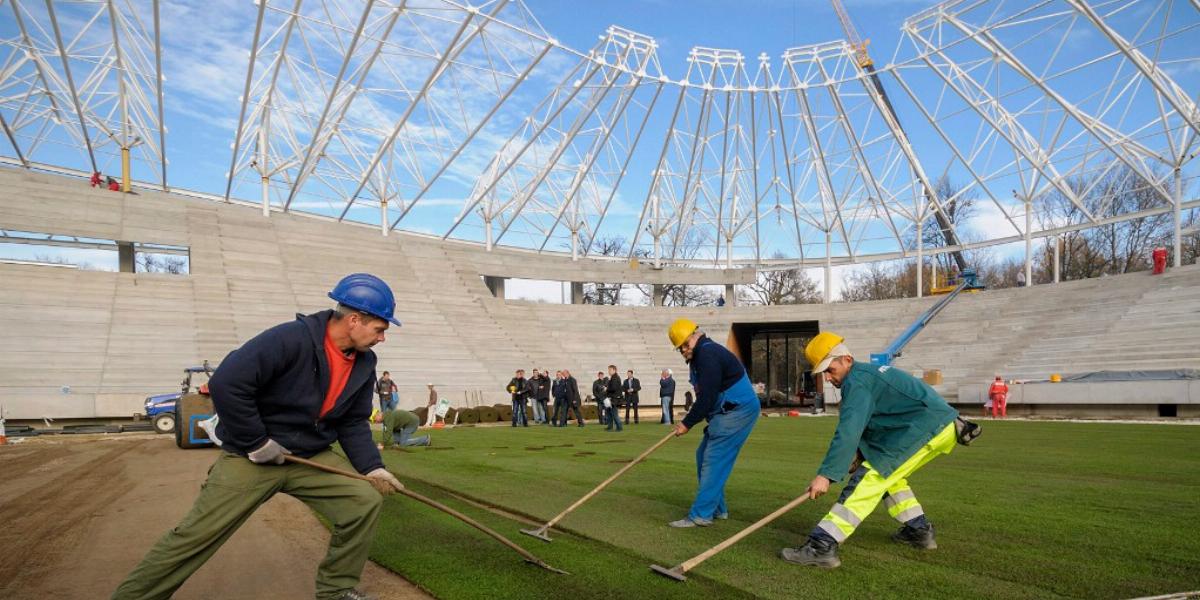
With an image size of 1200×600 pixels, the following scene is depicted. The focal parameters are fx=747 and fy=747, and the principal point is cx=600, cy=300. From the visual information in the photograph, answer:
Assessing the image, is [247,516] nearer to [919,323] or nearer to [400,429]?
[400,429]

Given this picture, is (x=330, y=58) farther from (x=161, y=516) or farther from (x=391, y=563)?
(x=391, y=563)

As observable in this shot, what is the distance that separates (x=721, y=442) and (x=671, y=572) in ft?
6.65

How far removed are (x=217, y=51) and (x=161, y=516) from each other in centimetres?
2873

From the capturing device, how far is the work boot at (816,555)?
4.91m

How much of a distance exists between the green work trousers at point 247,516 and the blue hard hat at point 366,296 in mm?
891

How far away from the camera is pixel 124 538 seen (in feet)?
21.4

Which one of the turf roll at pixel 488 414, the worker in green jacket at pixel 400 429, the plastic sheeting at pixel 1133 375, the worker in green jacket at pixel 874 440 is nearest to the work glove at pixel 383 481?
the worker in green jacket at pixel 874 440

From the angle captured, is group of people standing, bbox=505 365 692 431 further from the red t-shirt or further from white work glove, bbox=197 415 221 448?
the red t-shirt

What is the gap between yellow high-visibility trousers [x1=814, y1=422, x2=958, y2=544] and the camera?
4.95m

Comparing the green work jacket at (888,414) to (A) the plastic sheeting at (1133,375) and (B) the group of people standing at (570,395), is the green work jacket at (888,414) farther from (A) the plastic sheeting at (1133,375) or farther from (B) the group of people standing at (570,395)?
(A) the plastic sheeting at (1133,375)

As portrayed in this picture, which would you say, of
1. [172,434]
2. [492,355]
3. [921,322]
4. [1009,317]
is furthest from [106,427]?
[1009,317]

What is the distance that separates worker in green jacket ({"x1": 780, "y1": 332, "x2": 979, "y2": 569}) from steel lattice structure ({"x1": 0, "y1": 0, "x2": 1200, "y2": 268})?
25038 mm

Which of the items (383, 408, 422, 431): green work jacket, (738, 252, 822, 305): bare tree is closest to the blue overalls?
(383, 408, 422, 431): green work jacket

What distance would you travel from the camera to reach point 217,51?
1216 inches
